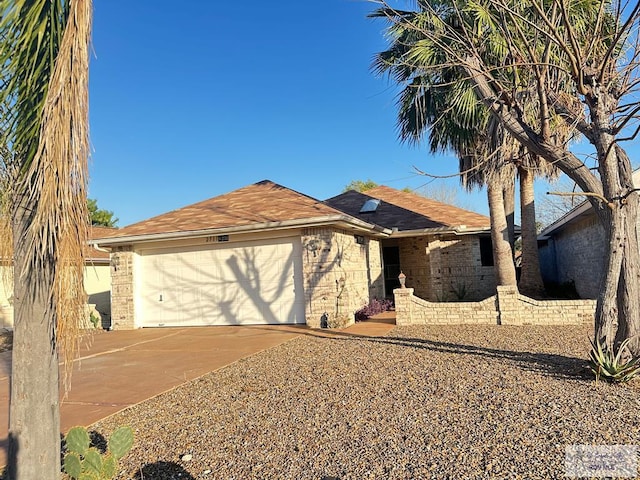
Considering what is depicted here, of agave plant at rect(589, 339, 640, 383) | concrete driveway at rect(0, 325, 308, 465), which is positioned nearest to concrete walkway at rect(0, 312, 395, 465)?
concrete driveway at rect(0, 325, 308, 465)

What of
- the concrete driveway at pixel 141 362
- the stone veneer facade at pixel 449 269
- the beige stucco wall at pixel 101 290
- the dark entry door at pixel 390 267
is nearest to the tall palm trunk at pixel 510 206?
the stone veneer facade at pixel 449 269

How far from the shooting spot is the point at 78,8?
8.01 ft

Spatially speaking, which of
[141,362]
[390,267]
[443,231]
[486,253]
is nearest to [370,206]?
[390,267]

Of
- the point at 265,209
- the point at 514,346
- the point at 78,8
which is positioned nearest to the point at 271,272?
the point at 265,209

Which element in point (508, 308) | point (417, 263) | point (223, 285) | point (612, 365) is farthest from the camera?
point (417, 263)

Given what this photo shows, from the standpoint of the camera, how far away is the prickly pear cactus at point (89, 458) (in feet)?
9.05

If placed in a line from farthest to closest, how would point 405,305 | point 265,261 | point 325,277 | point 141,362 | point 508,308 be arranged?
point 265,261 < point 325,277 < point 405,305 < point 508,308 < point 141,362

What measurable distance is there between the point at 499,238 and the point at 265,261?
7.36 meters

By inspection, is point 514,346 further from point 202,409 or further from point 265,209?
point 265,209

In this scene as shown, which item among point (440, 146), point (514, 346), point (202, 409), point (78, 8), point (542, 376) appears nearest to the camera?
point (78, 8)

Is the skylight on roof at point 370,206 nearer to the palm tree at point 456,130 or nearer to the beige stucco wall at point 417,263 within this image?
the beige stucco wall at point 417,263

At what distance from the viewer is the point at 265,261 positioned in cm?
1171

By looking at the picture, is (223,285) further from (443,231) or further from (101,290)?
(101,290)

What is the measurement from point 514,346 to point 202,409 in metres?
5.47
